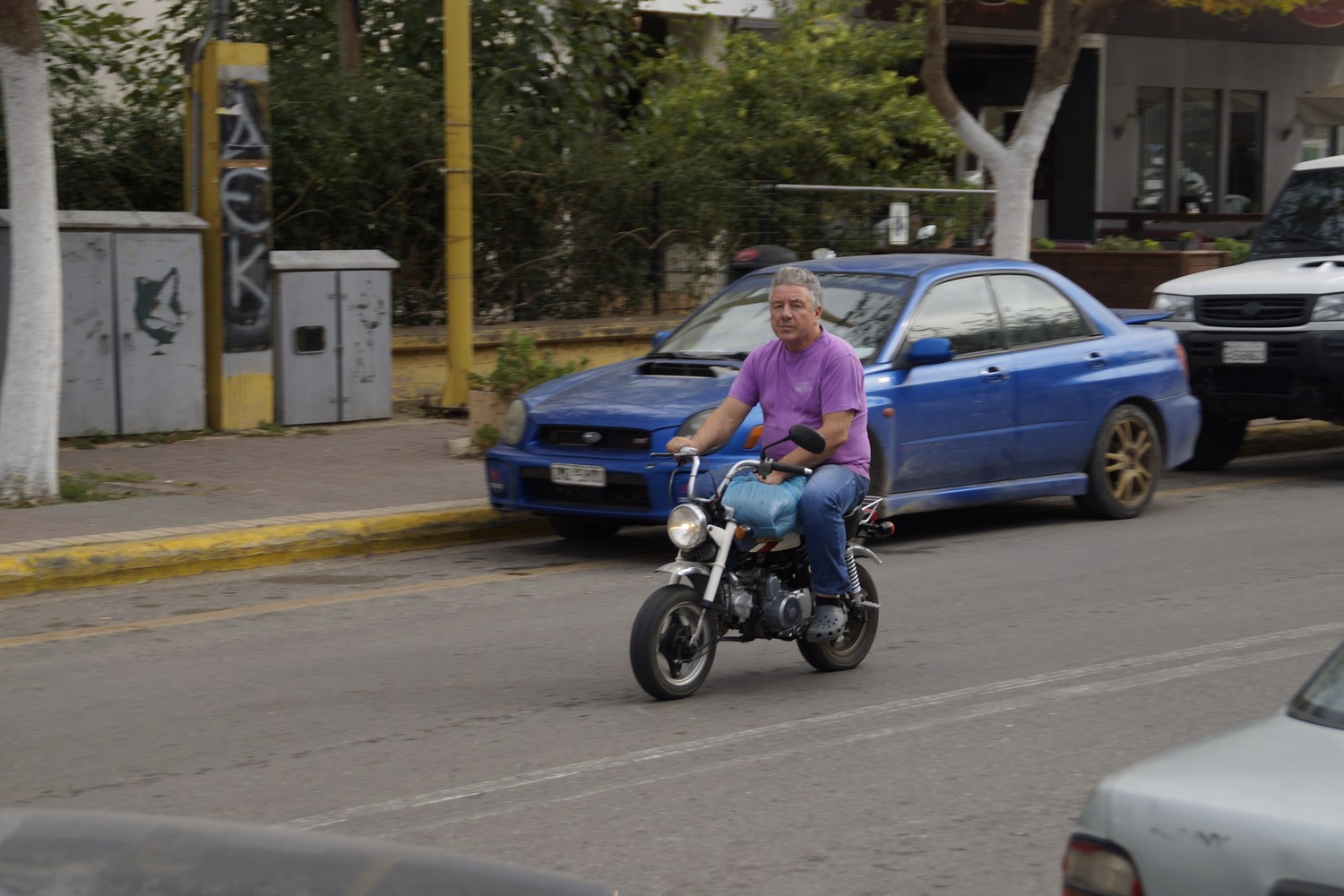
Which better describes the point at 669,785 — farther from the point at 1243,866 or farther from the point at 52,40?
the point at 52,40

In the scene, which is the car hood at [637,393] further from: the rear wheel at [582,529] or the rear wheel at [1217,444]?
the rear wheel at [1217,444]

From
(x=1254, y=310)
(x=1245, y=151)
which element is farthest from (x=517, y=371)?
(x=1245, y=151)

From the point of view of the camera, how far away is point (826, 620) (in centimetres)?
658

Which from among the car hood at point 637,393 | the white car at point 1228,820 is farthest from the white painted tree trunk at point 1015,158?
the white car at point 1228,820

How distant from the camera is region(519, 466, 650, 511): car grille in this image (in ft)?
29.7

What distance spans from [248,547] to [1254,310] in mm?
7337

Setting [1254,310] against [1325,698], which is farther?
[1254,310]

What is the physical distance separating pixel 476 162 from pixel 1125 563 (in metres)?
8.57

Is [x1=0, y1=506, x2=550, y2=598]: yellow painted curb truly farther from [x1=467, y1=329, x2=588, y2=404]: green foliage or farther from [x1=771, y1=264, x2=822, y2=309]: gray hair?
[x1=771, y1=264, x2=822, y2=309]: gray hair

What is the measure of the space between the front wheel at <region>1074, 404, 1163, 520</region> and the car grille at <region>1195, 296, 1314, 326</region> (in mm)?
1935

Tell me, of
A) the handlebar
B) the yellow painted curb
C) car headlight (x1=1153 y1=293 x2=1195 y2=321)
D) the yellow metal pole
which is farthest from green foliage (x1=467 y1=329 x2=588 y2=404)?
the handlebar

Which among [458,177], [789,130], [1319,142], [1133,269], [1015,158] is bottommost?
[1133,269]

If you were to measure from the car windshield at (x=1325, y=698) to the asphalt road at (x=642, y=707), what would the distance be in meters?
1.48

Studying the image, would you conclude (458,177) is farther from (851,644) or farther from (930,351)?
(851,644)
